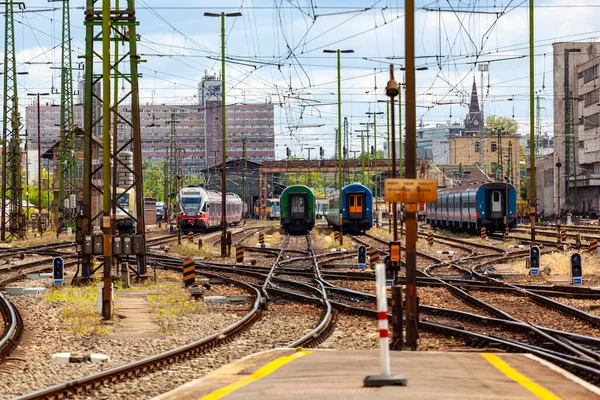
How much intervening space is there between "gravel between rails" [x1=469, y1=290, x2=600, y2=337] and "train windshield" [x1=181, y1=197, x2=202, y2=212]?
44094mm

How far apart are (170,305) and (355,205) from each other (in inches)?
1606

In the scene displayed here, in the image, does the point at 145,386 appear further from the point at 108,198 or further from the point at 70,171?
the point at 70,171

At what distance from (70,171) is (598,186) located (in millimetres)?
→ 60363

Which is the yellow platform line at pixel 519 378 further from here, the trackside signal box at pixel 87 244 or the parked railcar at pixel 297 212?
the parked railcar at pixel 297 212

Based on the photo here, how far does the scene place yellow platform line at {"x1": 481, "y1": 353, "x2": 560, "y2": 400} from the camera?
351 inches

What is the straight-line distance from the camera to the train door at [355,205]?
60.7 meters

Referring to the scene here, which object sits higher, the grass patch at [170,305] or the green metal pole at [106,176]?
the green metal pole at [106,176]

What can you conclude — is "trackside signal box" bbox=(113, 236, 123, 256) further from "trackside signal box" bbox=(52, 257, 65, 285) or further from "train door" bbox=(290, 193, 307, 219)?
"train door" bbox=(290, 193, 307, 219)

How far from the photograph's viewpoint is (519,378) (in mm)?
9953

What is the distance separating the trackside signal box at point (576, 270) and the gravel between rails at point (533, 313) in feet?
8.53

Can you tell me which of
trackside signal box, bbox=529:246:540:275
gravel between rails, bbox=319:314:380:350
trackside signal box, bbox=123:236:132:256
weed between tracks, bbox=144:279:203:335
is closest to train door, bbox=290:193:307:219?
trackside signal box, bbox=529:246:540:275

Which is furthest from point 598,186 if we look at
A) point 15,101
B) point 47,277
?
point 47,277

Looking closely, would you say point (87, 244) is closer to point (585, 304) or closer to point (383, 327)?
point (585, 304)

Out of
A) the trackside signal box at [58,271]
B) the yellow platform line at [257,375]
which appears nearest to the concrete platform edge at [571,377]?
the yellow platform line at [257,375]
